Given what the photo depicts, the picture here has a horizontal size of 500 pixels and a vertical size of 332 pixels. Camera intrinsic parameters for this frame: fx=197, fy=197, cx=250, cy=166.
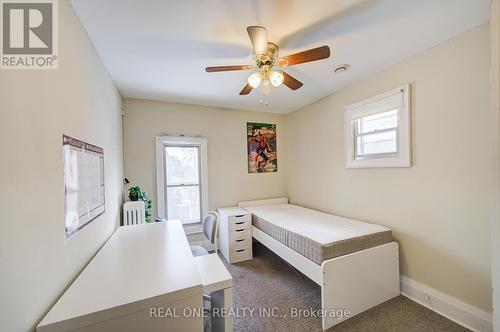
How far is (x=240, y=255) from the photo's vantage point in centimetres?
289

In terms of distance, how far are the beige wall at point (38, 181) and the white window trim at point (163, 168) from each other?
162 cm

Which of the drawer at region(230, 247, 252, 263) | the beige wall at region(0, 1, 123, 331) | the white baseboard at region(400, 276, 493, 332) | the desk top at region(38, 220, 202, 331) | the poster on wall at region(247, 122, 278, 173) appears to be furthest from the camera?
the poster on wall at region(247, 122, 278, 173)

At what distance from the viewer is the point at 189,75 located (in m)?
2.22

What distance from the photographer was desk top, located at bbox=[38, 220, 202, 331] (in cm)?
85

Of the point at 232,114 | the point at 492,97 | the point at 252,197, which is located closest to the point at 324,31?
the point at 492,97

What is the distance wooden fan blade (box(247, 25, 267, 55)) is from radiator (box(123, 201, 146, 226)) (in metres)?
2.22

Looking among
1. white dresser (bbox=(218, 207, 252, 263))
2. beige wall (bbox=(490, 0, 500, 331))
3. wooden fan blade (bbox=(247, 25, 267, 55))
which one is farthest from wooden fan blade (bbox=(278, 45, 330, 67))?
white dresser (bbox=(218, 207, 252, 263))

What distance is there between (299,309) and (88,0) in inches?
113

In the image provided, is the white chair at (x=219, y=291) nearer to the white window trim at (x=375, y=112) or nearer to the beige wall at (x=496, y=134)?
the beige wall at (x=496, y=134)

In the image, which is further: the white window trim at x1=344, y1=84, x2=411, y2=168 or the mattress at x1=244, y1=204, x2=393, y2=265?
the white window trim at x1=344, y1=84, x2=411, y2=168

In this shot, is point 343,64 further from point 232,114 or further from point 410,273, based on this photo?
point 410,273

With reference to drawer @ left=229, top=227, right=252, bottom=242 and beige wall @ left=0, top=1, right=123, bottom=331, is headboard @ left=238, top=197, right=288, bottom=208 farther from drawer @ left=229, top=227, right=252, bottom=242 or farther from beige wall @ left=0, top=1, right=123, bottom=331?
beige wall @ left=0, top=1, right=123, bottom=331

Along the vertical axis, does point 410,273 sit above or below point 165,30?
below

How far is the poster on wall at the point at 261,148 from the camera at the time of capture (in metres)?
3.65
